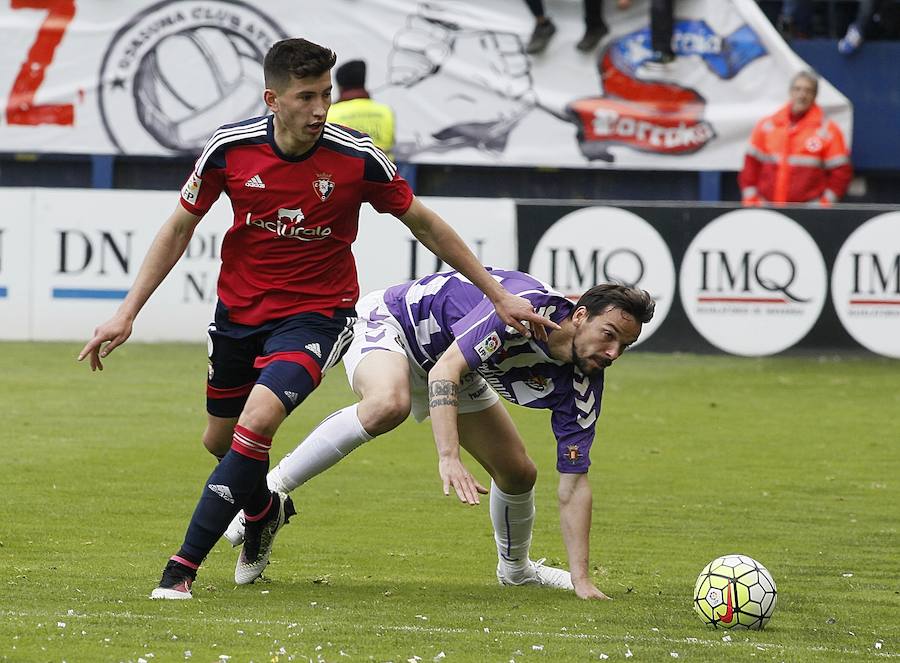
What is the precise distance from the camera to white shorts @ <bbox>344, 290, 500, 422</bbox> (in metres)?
6.82

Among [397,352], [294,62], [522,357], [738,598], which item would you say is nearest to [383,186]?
[294,62]

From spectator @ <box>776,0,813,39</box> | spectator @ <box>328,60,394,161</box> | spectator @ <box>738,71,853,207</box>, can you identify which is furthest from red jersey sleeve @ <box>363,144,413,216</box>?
spectator @ <box>776,0,813,39</box>

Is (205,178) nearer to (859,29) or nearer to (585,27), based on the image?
(585,27)

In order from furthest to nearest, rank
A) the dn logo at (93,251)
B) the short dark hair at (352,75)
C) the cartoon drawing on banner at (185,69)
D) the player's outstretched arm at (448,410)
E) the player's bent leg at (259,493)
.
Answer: the cartoon drawing on banner at (185,69), the dn logo at (93,251), the short dark hair at (352,75), the player's bent leg at (259,493), the player's outstretched arm at (448,410)

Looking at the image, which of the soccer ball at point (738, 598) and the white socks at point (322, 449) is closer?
the soccer ball at point (738, 598)

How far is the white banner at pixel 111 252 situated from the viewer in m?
15.7

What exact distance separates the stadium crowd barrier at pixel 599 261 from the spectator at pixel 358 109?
1.67 m

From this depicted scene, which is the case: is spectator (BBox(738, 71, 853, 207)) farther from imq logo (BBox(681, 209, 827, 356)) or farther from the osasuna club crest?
the osasuna club crest

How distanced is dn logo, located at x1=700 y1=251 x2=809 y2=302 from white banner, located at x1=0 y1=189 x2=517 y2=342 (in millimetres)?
1853

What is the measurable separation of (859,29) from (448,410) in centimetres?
1297

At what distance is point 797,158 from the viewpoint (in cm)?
1633

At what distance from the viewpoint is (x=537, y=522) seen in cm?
860

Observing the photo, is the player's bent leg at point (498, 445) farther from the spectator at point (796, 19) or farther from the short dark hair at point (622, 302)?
the spectator at point (796, 19)

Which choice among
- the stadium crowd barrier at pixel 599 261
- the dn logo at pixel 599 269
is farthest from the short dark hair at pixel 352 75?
the dn logo at pixel 599 269
